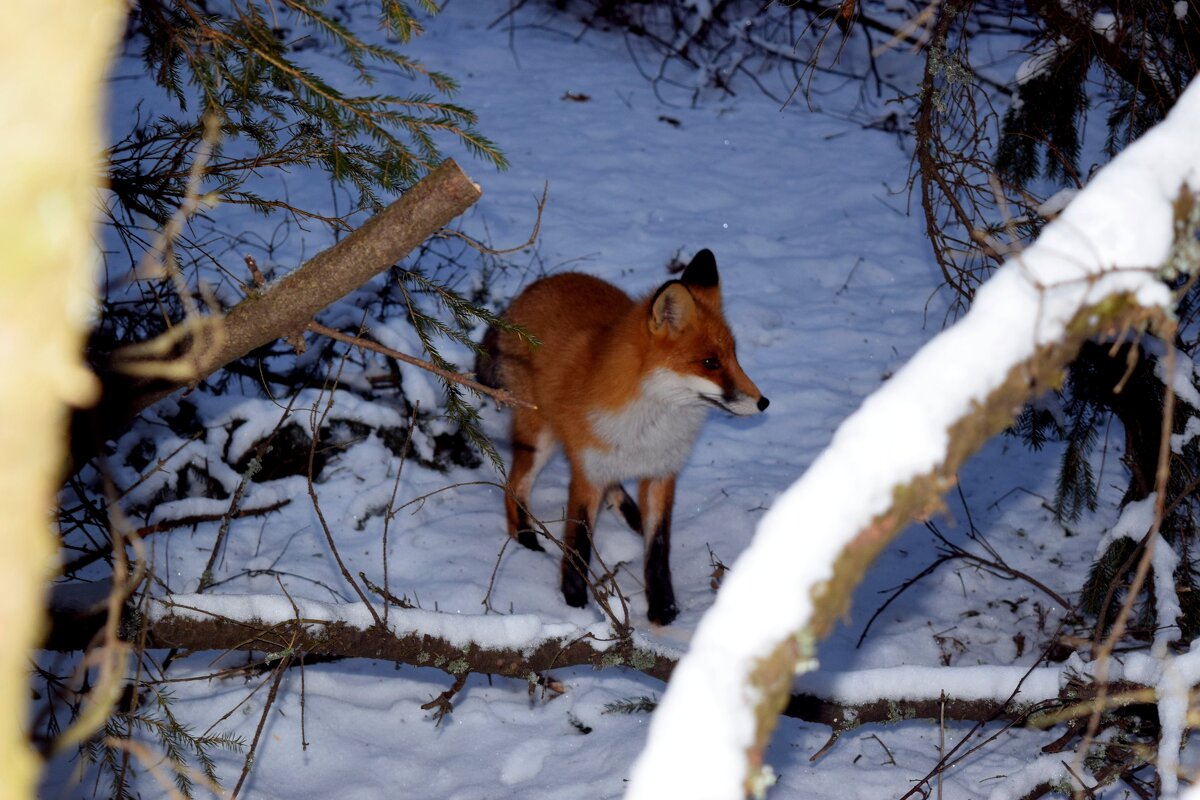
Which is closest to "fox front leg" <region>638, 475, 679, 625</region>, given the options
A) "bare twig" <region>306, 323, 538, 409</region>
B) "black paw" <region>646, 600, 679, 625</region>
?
"black paw" <region>646, 600, 679, 625</region>

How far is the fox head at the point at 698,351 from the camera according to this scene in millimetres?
4121

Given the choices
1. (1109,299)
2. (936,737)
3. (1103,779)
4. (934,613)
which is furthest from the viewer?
(934,613)

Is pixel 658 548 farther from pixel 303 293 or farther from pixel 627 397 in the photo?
pixel 303 293

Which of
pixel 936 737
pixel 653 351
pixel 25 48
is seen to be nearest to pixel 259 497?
pixel 653 351

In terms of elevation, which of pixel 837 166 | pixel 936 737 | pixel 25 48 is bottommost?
pixel 936 737

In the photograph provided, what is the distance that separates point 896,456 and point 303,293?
151 cm

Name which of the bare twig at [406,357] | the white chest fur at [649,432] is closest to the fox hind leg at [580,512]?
the white chest fur at [649,432]

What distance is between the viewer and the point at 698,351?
4.20 m

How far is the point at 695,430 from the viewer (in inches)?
175

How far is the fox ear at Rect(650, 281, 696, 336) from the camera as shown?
13.3ft

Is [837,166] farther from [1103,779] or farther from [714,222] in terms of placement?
[1103,779]

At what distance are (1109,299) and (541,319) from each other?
3.76 meters

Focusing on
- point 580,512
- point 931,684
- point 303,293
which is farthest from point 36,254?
point 580,512

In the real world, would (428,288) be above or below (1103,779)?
above
